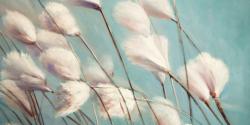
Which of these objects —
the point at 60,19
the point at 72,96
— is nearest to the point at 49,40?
the point at 60,19

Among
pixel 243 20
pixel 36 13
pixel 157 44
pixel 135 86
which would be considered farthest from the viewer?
pixel 36 13

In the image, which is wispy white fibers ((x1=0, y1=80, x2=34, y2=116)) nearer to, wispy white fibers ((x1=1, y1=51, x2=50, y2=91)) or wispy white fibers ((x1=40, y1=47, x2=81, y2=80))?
wispy white fibers ((x1=1, y1=51, x2=50, y2=91))

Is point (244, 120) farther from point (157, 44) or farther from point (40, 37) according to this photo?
point (40, 37)

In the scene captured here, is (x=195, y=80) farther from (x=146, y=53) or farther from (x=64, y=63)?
(x=64, y=63)

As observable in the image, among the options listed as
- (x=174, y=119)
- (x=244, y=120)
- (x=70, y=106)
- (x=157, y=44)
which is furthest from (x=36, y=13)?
(x=244, y=120)

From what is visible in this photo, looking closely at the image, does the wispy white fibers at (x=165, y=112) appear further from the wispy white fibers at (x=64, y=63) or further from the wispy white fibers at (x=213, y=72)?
the wispy white fibers at (x=64, y=63)

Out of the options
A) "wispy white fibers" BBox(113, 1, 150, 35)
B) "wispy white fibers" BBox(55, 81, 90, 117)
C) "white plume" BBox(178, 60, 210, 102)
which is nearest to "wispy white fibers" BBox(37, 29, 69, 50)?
"wispy white fibers" BBox(55, 81, 90, 117)

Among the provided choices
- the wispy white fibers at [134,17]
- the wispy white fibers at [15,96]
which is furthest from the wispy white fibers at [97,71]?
the wispy white fibers at [15,96]
